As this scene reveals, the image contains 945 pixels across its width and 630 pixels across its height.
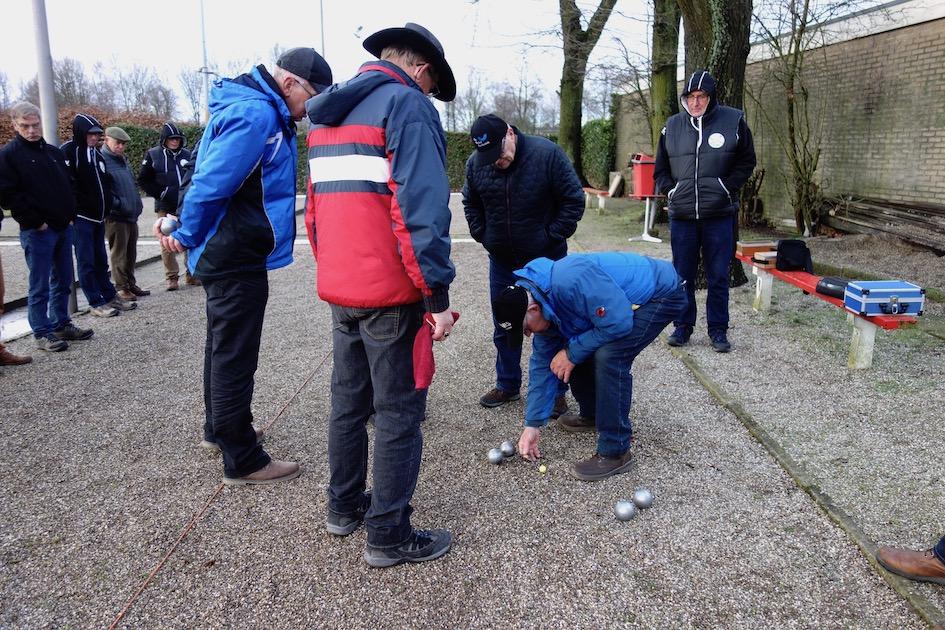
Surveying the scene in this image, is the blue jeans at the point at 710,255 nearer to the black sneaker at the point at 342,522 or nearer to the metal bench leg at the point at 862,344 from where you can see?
the metal bench leg at the point at 862,344

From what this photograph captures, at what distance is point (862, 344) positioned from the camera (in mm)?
4820

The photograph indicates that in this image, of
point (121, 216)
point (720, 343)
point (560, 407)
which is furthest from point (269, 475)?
point (121, 216)

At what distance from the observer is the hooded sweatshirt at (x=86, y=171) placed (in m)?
6.60

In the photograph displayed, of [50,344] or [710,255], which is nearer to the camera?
[710,255]

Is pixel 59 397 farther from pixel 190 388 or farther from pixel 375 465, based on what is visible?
pixel 375 465

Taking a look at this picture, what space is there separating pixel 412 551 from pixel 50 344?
461cm

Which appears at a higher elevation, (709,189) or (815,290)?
(709,189)

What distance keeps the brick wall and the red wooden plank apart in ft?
15.9

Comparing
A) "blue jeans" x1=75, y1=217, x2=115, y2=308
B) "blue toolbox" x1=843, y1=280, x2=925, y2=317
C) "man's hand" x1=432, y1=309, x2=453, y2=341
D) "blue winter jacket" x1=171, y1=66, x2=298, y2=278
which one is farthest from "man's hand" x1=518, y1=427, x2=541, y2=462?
"blue jeans" x1=75, y1=217, x2=115, y2=308

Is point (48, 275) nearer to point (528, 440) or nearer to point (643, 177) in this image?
point (528, 440)

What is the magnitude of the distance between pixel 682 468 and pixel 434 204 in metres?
2.08

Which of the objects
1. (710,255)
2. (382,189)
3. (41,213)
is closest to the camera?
(382,189)

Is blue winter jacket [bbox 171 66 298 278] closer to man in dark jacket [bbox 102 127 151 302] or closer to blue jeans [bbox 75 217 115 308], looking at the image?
blue jeans [bbox 75 217 115 308]

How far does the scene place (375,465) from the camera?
268cm
